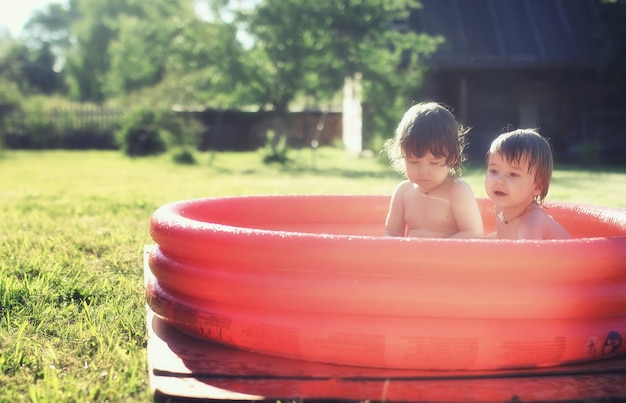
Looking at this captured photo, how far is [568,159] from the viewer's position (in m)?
17.3

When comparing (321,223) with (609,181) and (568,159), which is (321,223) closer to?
(609,181)

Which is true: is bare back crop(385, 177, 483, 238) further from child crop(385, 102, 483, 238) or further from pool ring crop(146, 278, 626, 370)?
pool ring crop(146, 278, 626, 370)

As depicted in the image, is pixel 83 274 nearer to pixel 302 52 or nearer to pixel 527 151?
pixel 527 151

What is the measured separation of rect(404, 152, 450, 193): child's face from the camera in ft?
10.4

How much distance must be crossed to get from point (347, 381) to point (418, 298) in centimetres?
36

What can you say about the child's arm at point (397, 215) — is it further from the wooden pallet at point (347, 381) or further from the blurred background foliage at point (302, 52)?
the blurred background foliage at point (302, 52)

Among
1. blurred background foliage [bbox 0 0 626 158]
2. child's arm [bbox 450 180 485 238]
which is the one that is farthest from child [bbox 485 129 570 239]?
blurred background foliage [bbox 0 0 626 158]

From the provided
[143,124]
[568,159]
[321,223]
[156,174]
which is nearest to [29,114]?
[143,124]

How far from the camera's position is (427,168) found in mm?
3197

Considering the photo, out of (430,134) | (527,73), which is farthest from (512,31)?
(430,134)

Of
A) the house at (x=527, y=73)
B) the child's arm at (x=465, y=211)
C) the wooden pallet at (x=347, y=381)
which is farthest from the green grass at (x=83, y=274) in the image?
the house at (x=527, y=73)

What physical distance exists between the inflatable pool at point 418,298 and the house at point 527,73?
585 inches

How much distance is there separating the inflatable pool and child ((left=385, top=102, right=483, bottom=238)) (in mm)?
767

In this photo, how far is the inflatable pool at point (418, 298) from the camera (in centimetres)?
242
